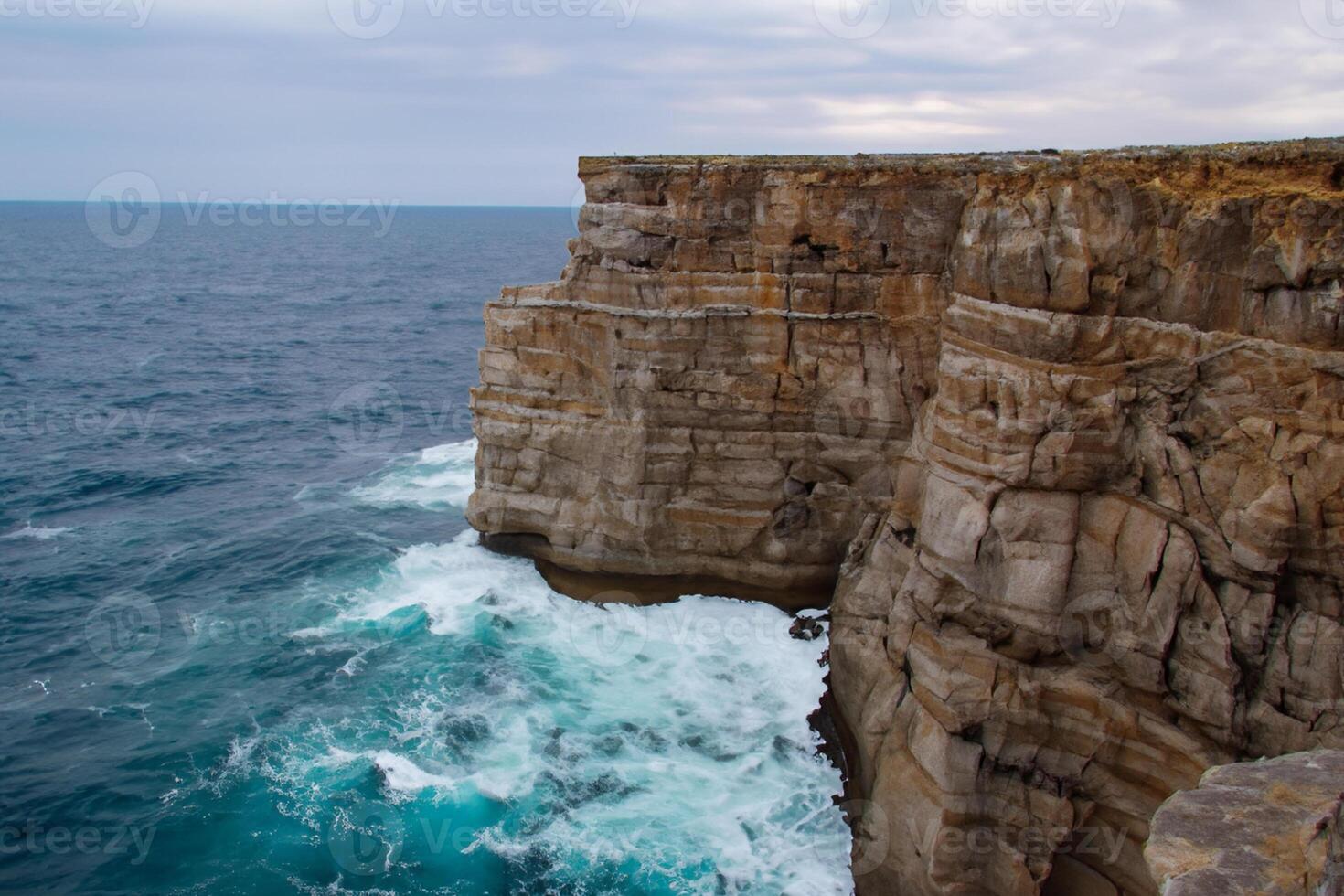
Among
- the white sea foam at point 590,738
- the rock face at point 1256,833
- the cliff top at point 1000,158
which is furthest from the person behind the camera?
the white sea foam at point 590,738

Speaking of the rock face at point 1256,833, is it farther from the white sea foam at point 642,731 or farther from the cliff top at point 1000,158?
the cliff top at point 1000,158

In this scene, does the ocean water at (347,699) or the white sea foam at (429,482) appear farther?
the white sea foam at (429,482)

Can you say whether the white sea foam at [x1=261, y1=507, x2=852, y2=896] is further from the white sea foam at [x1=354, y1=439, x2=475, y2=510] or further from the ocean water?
the white sea foam at [x1=354, y1=439, x2=475, y2=510]

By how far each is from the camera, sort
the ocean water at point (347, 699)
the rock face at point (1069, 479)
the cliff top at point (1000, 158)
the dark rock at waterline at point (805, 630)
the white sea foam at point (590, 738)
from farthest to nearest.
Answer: the dark rock at waterline at point (805, 630), the white sea foam at point (590, 738), the ocean water at point (347, 699), the cliff top at point (1000, 158), the rock face at point (1069, 479)

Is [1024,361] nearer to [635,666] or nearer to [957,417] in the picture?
[957,417]

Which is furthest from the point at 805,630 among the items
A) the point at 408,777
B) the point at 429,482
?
the point at 429,482

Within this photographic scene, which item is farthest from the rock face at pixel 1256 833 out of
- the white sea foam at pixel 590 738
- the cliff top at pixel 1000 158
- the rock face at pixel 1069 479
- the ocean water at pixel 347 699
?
the cliff top at pixel 1000 158
